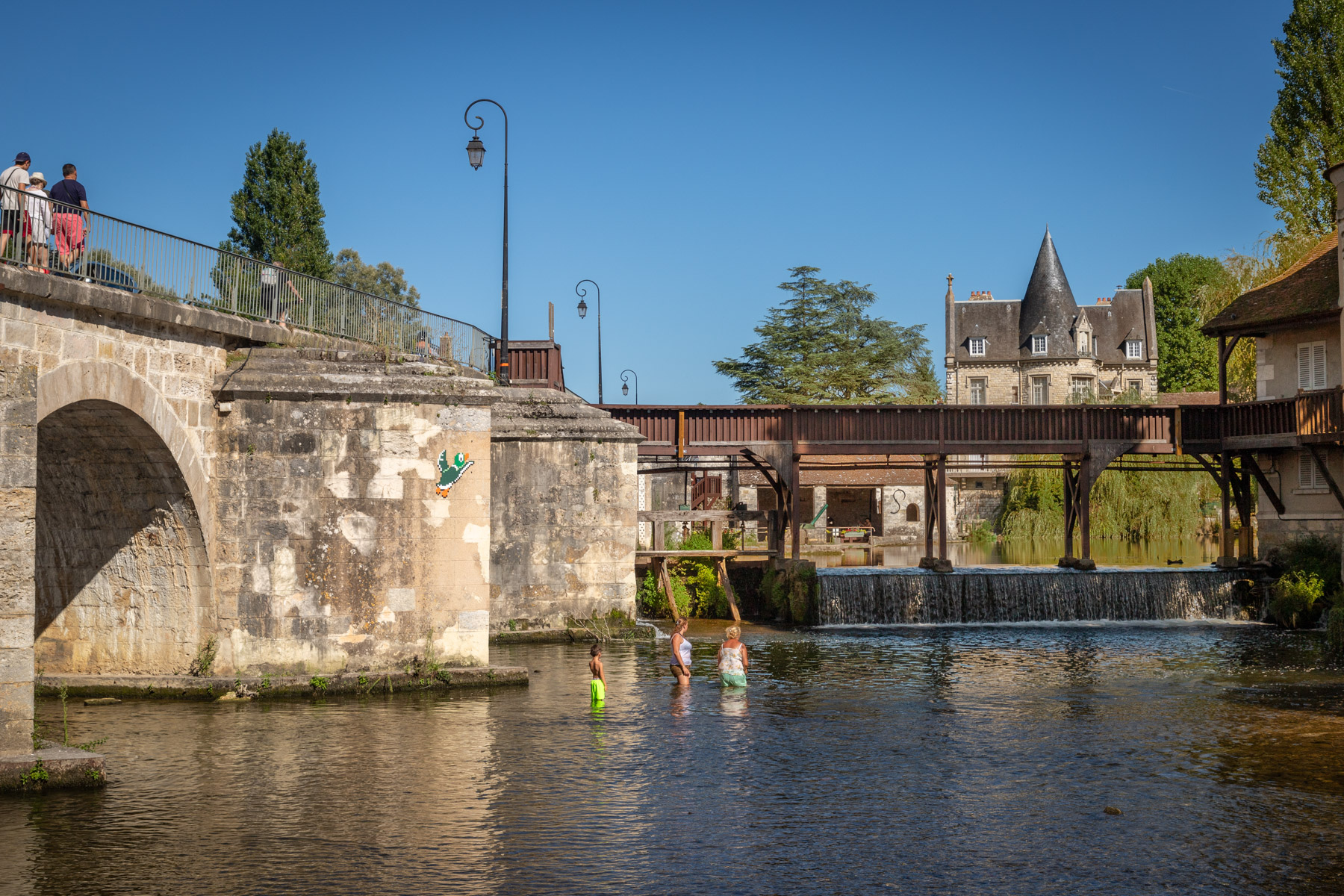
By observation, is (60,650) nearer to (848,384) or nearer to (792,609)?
(792,609)

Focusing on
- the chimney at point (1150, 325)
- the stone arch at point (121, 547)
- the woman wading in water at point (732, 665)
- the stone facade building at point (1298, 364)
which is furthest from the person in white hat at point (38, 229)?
the chimney at point (1150, 325)

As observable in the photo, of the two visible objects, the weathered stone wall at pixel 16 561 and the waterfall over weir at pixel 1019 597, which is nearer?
the weathered stone wall at pixel 16 561

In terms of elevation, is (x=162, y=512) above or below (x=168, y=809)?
above

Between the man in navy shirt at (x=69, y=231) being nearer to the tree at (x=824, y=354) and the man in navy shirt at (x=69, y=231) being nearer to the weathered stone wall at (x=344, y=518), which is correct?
the weathered stone wall at (x=344, y=518)

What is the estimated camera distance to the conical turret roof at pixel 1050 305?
231 ft

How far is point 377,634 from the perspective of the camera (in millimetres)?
15367

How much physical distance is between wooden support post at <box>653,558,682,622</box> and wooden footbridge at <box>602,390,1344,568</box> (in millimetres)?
2950

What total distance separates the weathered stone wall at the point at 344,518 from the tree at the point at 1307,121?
30459 mm

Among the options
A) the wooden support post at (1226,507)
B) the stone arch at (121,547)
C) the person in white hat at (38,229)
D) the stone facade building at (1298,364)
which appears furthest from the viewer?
the wooden support post at (1226,507)

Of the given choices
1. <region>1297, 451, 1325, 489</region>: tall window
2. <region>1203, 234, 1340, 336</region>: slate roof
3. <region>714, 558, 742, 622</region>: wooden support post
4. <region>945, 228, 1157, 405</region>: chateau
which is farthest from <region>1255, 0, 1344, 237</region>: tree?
<region>945, 228, 1157, 405</region>: chateau

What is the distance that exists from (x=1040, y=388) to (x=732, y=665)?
5801 centimetres

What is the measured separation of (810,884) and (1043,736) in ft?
19.6

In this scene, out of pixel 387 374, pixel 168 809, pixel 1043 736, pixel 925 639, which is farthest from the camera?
pixel 925 639

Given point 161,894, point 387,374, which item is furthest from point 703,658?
point 161,894
